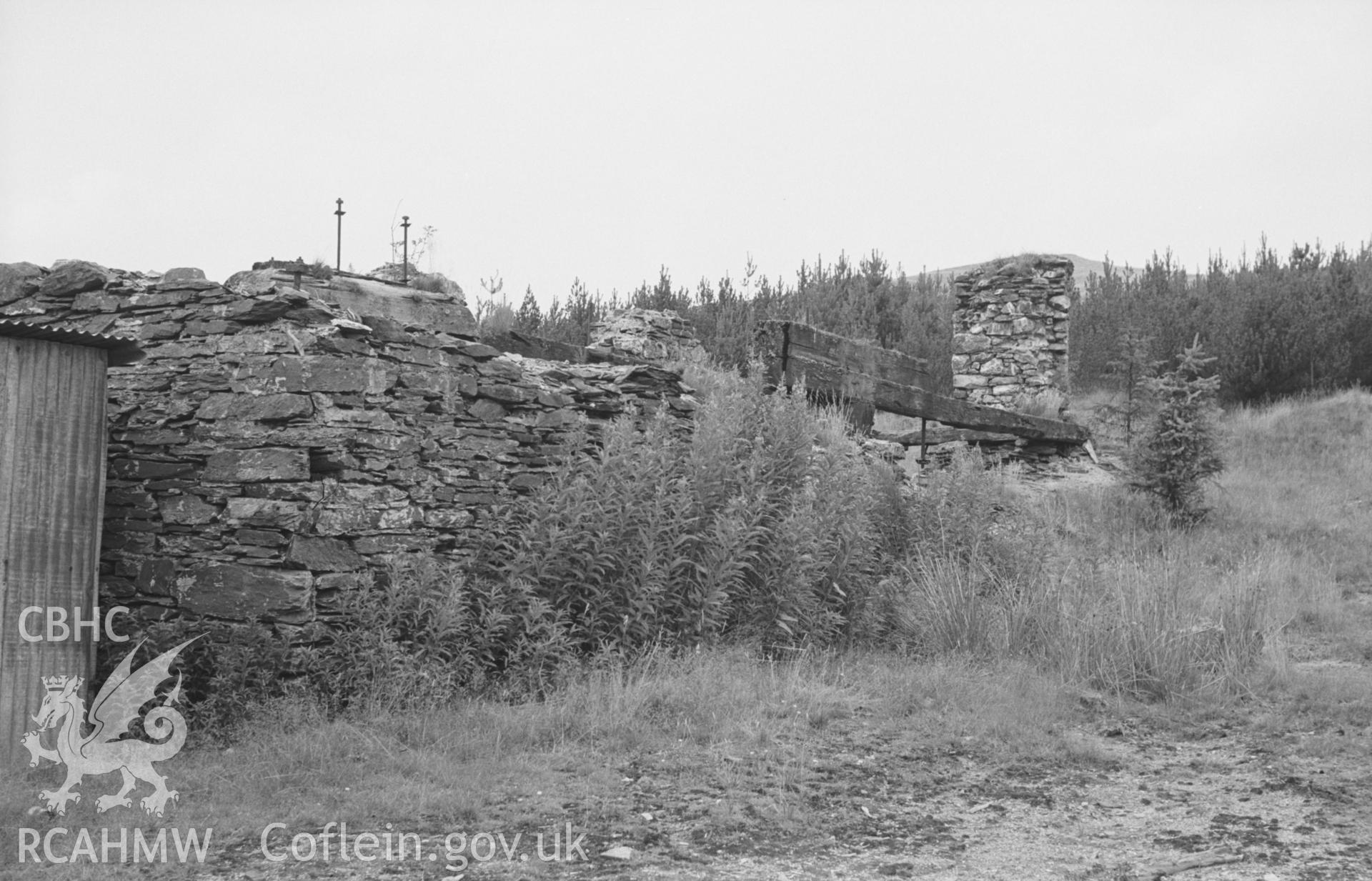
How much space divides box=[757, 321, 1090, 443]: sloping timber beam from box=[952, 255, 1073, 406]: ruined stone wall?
1.26m

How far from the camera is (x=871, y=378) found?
41.0 feet

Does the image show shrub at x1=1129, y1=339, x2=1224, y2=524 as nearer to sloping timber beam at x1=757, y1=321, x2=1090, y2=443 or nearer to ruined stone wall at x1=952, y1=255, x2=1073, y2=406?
sloping timber beam at x1=757, y1=321, x2=1090, y2=443

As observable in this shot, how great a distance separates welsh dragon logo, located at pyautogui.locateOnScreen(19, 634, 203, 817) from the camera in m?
5.18

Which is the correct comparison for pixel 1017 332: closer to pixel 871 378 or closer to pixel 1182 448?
pixel 1182 448

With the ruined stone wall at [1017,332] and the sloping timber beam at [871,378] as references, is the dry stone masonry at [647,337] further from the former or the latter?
the ruined stone wall at [1017,332]

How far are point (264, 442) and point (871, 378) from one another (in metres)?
7.33

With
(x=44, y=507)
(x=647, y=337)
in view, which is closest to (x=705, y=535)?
(x=44, y=507)

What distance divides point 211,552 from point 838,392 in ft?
22.8

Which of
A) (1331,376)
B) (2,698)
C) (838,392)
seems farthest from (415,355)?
(1331,376)

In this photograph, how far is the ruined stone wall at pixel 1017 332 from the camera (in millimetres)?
16172

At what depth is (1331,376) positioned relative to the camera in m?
18.5

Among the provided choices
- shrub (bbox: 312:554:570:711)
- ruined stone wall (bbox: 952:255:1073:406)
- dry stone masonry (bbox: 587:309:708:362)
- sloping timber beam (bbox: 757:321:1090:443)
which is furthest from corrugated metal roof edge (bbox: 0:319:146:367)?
ruined stone wall (bbox: 952:255:1073:406)

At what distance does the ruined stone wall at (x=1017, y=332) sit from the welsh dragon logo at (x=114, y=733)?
12.4 m

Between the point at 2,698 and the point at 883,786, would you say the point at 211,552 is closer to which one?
the point at 2,698
